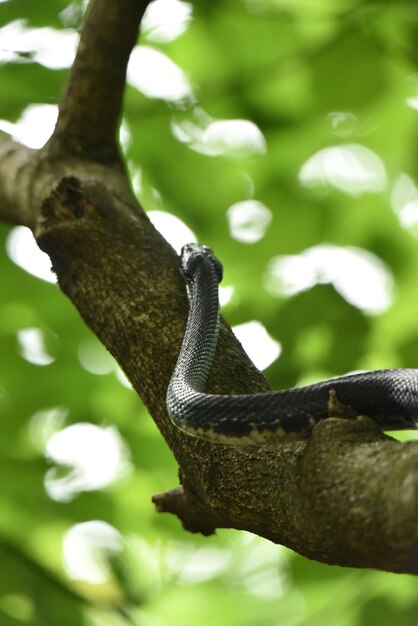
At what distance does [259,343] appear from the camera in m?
4.13

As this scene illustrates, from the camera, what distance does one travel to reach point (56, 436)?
4.47 meters

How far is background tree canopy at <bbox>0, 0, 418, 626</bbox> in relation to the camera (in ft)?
13.5

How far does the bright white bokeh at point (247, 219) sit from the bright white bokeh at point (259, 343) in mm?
488

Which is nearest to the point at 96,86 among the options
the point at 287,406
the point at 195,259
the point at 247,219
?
the point at 195,259

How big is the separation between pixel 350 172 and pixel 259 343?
1042mm

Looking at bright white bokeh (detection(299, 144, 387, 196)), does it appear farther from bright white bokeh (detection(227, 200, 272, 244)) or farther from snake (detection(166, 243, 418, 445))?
snake (detection(166, 243, 418, 445))

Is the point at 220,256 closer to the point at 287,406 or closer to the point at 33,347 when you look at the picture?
the point at 33,347

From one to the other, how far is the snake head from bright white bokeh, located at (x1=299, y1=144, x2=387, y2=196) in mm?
716

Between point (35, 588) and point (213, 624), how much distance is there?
1.14 m

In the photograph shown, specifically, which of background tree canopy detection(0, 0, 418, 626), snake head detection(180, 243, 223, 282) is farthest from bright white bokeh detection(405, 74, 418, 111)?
snake head detection(180, 243, 223, 282)

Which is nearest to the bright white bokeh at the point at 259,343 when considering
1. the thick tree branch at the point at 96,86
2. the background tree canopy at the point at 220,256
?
the background tree canopy at the point at 220,256

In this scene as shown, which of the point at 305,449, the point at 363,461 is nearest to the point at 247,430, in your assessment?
the point at 305,449

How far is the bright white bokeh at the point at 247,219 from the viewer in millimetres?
4387

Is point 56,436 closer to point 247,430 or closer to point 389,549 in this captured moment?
point 247,430
